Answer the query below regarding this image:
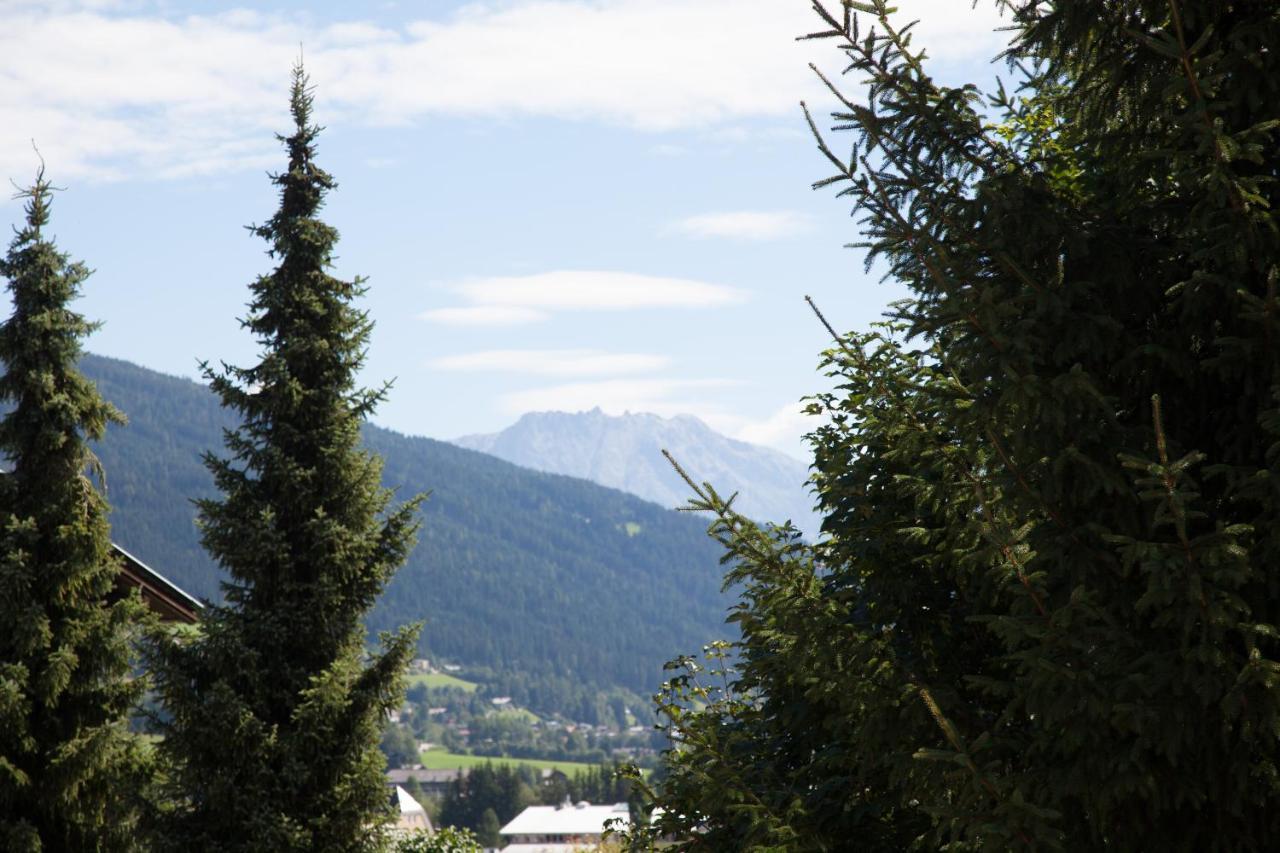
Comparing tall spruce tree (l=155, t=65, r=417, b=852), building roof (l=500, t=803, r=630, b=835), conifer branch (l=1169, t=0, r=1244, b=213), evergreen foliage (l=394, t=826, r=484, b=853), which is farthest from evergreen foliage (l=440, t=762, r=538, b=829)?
conifer branch (l=1169, t=0, r=1244, b=213)

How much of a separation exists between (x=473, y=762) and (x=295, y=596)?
526 feet

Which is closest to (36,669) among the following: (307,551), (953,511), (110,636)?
(110,636)

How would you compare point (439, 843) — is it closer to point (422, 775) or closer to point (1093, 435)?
point (1093, 435)

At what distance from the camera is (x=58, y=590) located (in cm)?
1280

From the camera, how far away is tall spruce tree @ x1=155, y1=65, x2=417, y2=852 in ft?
40.0

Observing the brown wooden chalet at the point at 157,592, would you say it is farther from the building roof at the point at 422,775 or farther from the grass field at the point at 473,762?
the grass field at the point at 473,762

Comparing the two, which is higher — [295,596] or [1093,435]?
[1093,435]

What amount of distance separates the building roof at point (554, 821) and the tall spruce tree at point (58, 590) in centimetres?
9869

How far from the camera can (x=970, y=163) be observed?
4508 millimetres

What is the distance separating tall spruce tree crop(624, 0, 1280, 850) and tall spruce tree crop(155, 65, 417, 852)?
325 inches

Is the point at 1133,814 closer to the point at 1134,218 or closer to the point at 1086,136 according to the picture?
Result: the point at 1134,218

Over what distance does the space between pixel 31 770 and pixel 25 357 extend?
14.2 feet

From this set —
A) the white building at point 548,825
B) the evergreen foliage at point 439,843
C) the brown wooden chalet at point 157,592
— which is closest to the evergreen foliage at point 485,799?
the white building at point 548,825

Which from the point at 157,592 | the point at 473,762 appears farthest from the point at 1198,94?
the point at 473,762
